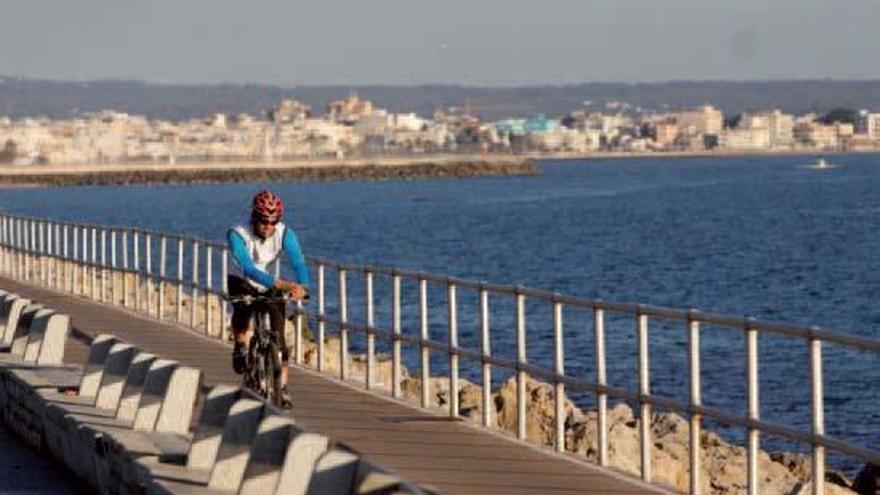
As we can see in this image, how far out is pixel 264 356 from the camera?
60.6 feet

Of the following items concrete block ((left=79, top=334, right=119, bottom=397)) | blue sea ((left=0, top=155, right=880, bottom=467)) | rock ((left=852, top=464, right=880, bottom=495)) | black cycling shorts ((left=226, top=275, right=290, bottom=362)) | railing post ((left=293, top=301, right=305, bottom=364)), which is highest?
black cycling shorts ((left=226, top=275, right=290, bottom=362))

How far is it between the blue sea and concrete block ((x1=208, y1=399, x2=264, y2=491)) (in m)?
14.1

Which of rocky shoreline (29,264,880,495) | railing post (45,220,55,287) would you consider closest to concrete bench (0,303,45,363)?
rocky shoreline (29,264,880,495)

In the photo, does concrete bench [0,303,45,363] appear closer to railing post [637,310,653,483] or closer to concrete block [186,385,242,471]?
railing post [637,310,653,483]

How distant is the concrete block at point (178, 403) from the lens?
48.9 feet

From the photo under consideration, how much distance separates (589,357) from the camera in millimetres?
38156

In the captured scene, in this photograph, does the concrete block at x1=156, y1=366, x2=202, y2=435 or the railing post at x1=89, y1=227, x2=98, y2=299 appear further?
the railing post at x1=89, y1=227, x2=98, y2=299

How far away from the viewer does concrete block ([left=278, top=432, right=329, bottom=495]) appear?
35.0 ft

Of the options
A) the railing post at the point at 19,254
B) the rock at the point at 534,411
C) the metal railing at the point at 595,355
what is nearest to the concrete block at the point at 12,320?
the metal railing at the point at 595,355

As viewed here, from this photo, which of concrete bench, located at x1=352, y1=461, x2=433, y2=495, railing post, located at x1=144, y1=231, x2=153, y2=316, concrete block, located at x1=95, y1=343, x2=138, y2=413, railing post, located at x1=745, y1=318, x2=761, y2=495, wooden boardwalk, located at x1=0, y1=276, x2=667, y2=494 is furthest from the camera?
railing post, located at x1=144, y1=231, x2=153, y2=316

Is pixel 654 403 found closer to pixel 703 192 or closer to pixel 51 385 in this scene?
pixel 51 385

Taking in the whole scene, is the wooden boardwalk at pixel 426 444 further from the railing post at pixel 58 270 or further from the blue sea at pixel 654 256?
the railing post at pixel 58 270

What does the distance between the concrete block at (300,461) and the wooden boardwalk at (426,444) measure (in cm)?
399

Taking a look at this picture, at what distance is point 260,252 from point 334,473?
869cm
